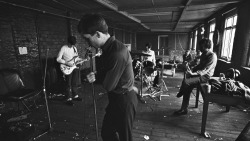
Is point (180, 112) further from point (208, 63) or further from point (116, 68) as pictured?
point (116, 68)

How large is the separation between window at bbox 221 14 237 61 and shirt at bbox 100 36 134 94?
5.43m

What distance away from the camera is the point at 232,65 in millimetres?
4750

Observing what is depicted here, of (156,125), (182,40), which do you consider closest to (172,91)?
(156,125)

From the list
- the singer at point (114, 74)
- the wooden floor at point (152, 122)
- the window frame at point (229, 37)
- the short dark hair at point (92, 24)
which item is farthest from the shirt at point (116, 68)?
the window frame at point (229, 37)

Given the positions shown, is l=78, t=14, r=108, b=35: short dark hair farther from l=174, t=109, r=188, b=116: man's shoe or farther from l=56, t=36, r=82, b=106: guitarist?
l=174, t=109, r=188, b=116: man's shoe

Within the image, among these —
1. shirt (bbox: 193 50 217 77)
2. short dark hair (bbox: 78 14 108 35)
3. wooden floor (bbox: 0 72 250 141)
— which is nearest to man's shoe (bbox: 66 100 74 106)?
wooden floor (bbox: 0 72 250 141)

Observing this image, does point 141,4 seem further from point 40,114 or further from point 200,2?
point 40,114

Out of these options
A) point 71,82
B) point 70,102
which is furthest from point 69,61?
point 70,102

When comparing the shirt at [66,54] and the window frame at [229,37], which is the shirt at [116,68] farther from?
the window frame at [229,37]

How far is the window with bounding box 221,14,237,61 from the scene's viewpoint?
17.0 feet

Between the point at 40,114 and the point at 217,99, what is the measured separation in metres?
3.86

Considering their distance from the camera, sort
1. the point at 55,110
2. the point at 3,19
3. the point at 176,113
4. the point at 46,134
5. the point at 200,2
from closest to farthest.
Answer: the point at 46,134, the point at 3,19, the point at 176,113, the point at 55,110, the point at 200,2

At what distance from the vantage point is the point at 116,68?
1.25 meters

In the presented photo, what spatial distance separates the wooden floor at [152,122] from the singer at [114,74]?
4.39ft
